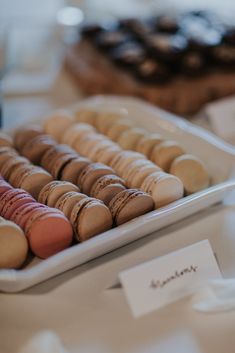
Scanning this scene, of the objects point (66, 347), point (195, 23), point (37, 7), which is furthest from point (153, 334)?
point (37, 7)

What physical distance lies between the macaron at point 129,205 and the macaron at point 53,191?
0.20ft

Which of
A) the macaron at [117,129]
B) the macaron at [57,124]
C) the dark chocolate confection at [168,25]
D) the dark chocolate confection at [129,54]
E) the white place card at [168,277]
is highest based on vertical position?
the dark chocolate confection at [168,25]

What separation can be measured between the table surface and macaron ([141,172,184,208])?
5cm

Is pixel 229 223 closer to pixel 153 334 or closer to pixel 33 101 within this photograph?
pixel 153 334

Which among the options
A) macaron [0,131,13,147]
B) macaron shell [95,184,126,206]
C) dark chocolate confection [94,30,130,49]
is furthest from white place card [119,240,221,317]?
dark chocolate confection [94,30,130,49]

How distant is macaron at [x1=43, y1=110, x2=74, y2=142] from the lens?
87 centimetres

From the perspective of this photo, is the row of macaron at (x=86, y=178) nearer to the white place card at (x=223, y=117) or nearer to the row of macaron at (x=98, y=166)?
the row of macaron at (x=98, y=166)

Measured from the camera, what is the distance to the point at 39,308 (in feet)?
1.97

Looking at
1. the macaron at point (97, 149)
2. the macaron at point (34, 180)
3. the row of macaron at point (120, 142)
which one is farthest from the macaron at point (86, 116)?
the macaron at point (34, 180)

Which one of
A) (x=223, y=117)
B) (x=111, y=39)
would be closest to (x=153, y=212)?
(x=223, y=117)

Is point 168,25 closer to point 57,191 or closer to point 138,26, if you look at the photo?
point 138,26

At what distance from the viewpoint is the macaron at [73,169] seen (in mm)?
735

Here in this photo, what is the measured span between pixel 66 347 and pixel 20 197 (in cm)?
20

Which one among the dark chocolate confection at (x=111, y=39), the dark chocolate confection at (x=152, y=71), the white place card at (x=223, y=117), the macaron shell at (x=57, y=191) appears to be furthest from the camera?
the dark chocolate confection at (x=111, y=39)
